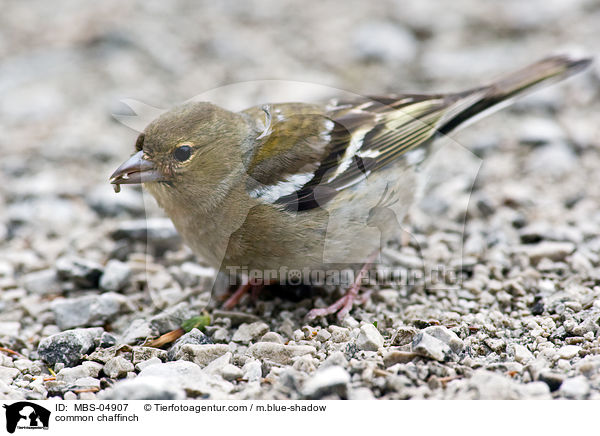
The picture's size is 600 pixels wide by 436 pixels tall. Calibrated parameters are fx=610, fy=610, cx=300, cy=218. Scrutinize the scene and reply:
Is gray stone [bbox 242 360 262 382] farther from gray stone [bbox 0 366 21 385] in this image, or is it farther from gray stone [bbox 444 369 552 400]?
gray stone [bbox 0 366 21 385]

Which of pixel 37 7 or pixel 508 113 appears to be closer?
pixel 508 113

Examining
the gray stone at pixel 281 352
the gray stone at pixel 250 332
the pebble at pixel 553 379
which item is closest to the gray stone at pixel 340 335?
the gray stone at pixel 281 352

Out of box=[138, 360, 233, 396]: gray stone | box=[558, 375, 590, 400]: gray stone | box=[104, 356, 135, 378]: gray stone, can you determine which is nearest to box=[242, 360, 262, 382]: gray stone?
box=[138, 360, 233, 396]: gray stone

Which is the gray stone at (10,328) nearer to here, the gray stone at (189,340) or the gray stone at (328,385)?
the gray stone at (189,340)

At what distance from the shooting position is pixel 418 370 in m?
3.18

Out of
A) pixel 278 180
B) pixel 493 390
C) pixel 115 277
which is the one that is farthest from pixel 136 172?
pixel 493 390

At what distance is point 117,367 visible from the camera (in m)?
3.47

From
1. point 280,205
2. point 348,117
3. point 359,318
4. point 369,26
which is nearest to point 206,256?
point 280,205

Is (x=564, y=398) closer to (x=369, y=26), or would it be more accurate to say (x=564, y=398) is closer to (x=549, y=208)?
(x=549, y=208)

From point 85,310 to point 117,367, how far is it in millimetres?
835

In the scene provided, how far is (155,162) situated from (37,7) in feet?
23.1

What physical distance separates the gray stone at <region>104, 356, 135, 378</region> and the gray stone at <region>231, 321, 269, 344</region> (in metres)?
0.67

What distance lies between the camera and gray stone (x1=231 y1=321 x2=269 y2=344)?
3.81m

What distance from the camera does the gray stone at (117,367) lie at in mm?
3461
